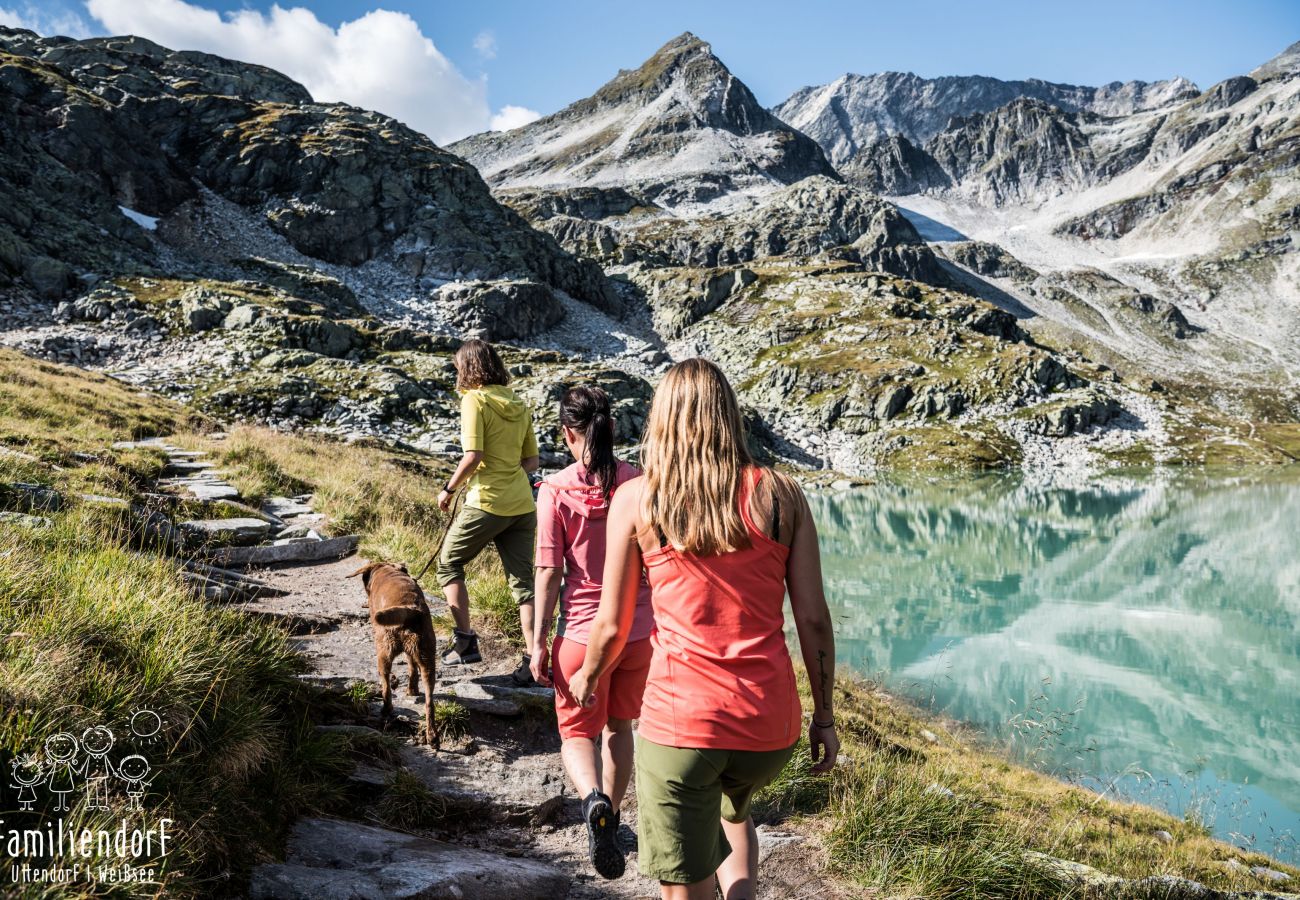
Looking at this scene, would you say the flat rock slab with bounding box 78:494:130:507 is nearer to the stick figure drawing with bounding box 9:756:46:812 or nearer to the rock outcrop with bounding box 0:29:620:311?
the stick figure drawing with bounding box 9:756:46:812

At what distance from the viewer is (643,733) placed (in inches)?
123

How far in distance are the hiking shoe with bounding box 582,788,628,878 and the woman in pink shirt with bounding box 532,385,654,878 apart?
0.49 m

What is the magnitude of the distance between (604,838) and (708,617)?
179 centimetres

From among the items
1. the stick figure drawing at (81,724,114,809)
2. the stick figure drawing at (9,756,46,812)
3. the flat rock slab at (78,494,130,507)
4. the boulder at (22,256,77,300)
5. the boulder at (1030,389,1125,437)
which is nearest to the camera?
the stick figure drawing at (9,756,46,812)

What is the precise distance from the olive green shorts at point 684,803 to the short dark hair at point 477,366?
4397 mm

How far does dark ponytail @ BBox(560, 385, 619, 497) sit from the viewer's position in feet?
15.3

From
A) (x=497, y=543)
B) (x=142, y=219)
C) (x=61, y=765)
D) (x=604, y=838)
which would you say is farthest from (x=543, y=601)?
(x=142, y=219)

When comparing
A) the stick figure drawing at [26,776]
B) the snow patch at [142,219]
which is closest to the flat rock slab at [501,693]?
the stick figure drawing at [26,776]

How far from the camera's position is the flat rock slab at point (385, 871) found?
3.53 m

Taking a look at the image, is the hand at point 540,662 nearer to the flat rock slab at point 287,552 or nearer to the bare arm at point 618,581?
the bare arm at point 618,581

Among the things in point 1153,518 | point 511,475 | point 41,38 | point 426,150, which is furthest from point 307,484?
point 41,38

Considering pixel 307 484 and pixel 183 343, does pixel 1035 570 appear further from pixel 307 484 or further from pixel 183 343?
pixel 183 343

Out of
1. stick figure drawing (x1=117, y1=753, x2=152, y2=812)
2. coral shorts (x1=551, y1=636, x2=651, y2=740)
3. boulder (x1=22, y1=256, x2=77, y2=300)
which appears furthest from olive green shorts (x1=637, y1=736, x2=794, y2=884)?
boulder (x1=22, y1=256, x2=77, y2=300)

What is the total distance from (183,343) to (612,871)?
6007 centimetres
